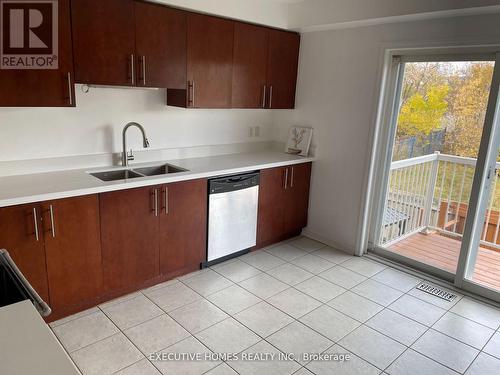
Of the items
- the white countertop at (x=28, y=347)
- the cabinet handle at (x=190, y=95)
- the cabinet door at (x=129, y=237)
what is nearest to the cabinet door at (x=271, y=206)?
the cabinet handle at (x=190, y=95)

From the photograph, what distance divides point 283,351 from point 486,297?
6.24 ft

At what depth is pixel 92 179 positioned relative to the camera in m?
2.71

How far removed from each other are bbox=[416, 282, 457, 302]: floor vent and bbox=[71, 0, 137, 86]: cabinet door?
2958mm

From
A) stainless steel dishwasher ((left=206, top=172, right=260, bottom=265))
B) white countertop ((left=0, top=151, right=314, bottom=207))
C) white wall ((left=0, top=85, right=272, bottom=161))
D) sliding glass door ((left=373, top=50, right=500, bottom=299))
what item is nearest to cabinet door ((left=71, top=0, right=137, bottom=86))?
white wall ((left=0, top=85, right=272, bottom=161))

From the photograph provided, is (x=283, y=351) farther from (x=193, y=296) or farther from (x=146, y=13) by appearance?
(x=146, y=13)

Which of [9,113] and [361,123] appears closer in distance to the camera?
[9,113]

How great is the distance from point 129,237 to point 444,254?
3.02 metres

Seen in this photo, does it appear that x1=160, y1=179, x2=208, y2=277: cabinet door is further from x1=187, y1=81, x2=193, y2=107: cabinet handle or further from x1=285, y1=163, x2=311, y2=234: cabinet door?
x1=285, y1=163, x2=311, y2=234: cabinet door

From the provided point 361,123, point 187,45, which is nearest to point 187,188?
point 187,45

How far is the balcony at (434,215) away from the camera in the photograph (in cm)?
361

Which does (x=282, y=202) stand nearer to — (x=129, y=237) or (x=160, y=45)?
(x=129, y=237)

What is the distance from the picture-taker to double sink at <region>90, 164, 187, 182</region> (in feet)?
10.1

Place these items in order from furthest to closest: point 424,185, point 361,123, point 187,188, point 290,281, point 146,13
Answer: point 424,185
point 361,123
point 290,281
point 187,188
point 146,13

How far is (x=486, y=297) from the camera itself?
123 inches
